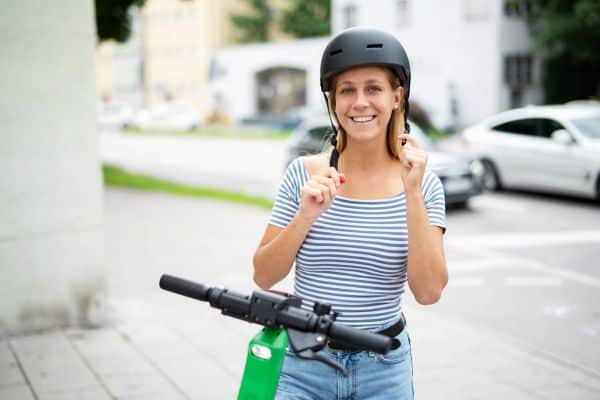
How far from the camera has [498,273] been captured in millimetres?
8203

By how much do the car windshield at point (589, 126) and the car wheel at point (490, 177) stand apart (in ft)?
6.56

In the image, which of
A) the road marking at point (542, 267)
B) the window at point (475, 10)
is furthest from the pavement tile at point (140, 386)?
the window at point (475, 10)

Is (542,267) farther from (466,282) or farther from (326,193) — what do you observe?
(326,193)

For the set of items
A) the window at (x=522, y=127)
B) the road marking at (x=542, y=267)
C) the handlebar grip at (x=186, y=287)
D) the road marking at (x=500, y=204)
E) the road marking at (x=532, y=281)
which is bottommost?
the road marking at (x=500, y=204)

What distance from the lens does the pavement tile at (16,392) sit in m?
4.29

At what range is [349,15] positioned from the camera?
40.6m

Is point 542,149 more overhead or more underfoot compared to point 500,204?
more overhead

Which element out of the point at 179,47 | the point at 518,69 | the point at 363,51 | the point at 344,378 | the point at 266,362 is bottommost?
the point at 518,69

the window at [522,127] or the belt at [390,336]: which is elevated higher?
the belt at [390,336]

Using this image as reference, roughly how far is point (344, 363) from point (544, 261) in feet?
23.2

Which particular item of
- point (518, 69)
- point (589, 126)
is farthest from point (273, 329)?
point (518, 69)

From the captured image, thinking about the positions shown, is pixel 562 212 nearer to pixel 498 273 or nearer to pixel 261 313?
pixel 498 273

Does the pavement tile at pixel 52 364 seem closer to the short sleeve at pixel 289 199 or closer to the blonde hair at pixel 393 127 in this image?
the short sleeve at pixel 289 199

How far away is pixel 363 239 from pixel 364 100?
1.41 feet
